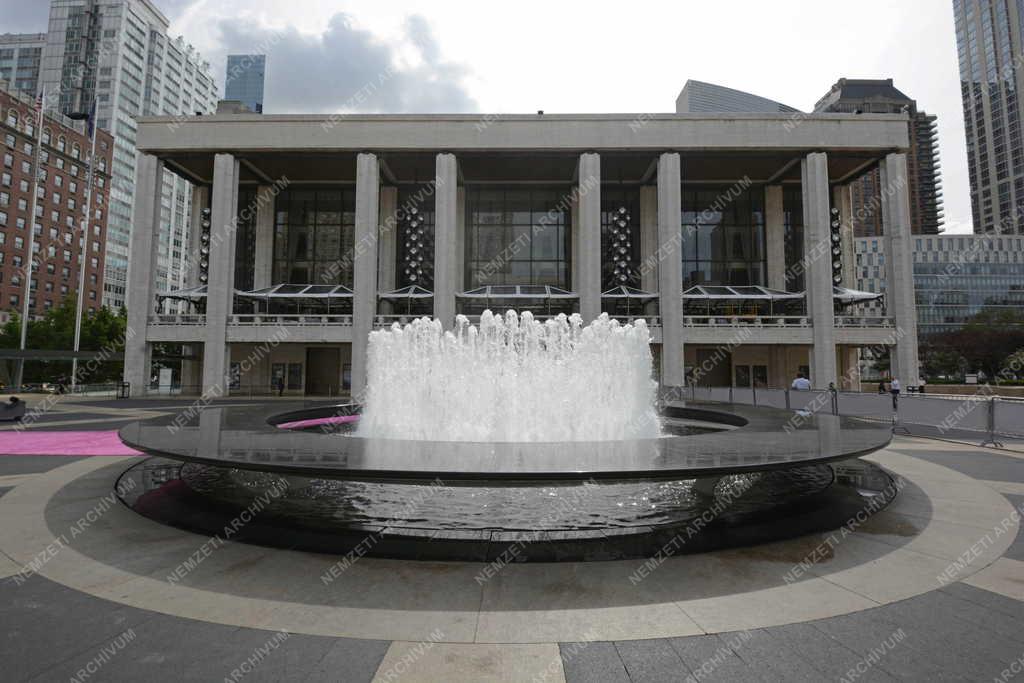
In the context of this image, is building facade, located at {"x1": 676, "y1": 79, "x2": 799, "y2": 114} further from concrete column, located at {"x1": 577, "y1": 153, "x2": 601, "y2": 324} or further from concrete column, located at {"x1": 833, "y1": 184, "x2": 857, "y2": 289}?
concrete column, located at {"x1": 577, "y1": 153, "x2": 601, "y2": 324}

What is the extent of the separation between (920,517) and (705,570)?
3.63 meters

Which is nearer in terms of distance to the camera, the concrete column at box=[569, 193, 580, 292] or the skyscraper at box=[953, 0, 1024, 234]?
the concrete column at box=[569, 193, 580, 292]

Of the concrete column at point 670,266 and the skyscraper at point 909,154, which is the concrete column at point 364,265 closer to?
the concrete column at point 670,266

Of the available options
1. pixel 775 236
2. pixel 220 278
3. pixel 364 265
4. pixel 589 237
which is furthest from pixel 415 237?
pixel 775 236

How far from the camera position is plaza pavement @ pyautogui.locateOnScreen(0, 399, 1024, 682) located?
2.87 m

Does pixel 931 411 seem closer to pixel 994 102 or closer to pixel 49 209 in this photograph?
pixel 49 209

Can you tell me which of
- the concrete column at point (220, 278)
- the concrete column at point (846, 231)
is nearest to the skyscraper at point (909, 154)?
the concrete column at point (846, 231)

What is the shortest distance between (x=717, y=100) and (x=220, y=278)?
157338mm

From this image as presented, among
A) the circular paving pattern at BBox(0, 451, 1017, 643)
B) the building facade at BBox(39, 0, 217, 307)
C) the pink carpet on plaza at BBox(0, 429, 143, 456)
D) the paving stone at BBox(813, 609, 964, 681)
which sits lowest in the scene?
the pink carpet on plaza at BBox(0, 429, 143, 456)

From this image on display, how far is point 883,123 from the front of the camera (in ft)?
105

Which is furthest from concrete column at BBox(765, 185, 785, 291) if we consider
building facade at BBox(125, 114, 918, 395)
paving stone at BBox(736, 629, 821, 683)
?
Result: paving stone at BBox(736, 629, 821, 683)

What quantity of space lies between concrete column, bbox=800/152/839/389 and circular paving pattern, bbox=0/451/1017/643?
29.7 m

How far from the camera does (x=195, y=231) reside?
3753 centimetres

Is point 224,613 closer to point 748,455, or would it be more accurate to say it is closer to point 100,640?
point 100,640
